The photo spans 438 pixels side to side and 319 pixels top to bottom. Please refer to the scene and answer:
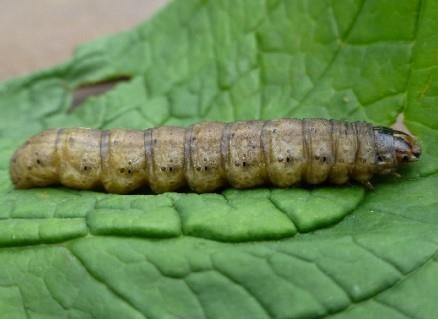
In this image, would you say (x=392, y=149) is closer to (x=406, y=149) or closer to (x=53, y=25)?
(x=406, y=149)

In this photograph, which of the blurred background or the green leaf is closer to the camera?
the green leaf

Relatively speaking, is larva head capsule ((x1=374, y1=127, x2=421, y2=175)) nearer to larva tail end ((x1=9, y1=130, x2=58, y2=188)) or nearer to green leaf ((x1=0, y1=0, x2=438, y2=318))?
green leaf ((x1=0, y1=0, x2=438, y2=318))

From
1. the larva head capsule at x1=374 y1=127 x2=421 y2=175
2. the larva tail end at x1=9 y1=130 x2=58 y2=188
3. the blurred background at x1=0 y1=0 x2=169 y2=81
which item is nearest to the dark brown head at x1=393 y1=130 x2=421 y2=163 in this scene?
the larva head capsule at x1=374 y1=127 x2=421 y2=175

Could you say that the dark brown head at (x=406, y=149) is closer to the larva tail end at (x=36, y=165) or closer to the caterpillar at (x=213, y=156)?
the caterpillar at (x=213, y=156)

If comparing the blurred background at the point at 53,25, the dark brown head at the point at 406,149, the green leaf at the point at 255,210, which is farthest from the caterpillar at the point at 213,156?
the blurred background at the point at 53,25

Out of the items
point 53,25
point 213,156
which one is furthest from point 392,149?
point 53,25
